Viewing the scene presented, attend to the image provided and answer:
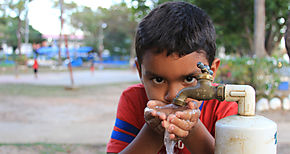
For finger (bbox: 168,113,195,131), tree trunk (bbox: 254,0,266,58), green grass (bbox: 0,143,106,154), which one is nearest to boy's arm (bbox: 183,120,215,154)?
finger (bbox: 168,113,195,131)

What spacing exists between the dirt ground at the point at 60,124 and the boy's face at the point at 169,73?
286 cm

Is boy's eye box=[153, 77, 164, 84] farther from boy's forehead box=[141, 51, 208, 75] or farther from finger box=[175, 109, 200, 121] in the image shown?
finger box=[175, 109, 200, 121]

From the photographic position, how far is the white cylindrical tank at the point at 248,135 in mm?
838

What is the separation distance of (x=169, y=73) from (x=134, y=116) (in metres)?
0.46

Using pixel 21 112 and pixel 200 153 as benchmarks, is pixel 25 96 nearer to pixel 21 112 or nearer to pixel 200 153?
pixel 21 112

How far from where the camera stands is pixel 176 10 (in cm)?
131

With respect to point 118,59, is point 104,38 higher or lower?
higher

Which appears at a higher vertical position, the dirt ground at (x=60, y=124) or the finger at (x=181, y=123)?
the finger at (x=181, y=123)

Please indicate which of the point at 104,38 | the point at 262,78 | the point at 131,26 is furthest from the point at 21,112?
the point at 104,38

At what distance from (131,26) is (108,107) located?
34798 mm

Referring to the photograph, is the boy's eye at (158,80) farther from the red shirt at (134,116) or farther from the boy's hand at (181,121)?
the red shirt at (134,116)

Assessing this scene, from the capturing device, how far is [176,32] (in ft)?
3.98

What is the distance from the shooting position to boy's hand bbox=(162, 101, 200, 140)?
920mm

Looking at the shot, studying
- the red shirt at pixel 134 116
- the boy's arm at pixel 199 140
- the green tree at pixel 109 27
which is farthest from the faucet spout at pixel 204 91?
the green tree at pixel 109 27
